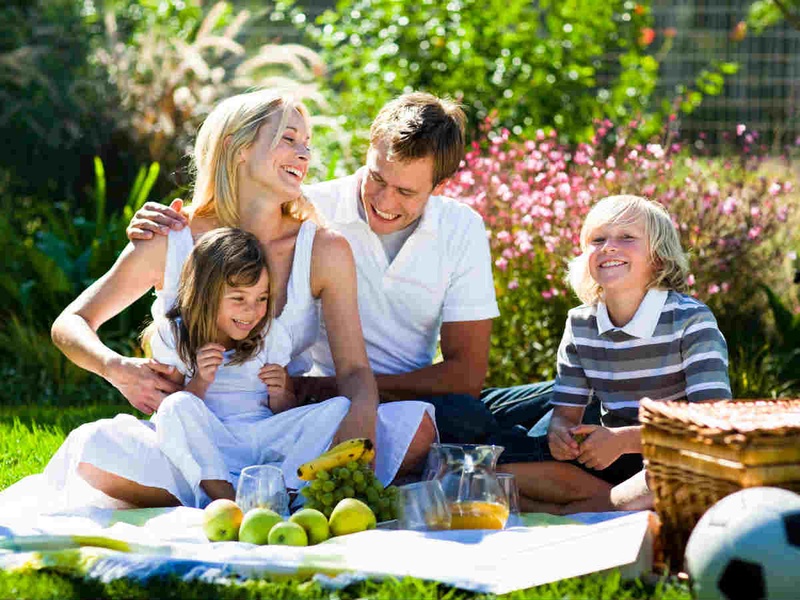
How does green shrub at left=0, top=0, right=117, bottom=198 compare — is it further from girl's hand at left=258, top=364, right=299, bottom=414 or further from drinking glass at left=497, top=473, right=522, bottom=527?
drinking glass at left=497, top=473, right=522, bottom=527

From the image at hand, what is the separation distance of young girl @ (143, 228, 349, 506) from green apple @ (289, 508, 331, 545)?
0.43 m

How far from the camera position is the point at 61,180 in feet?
30.9

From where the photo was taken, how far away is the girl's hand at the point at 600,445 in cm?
392

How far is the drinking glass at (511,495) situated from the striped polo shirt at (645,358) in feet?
1.87

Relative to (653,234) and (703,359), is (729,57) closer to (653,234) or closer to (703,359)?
(653,234)

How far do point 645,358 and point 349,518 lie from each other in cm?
117

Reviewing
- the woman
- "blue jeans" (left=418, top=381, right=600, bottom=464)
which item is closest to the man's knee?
"blue jeans" (left=418, top=381, right=600, bottom=464)

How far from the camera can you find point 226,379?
412 centimetres

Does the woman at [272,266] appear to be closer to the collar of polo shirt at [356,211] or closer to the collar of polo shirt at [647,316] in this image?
the collar of polo shirt at [356,211]

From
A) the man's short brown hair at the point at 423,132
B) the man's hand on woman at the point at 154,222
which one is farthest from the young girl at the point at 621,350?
the man's hand on woman at the point at 154,222

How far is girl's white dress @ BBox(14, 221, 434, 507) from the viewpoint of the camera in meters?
3.88

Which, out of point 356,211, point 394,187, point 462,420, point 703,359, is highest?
point 394,187

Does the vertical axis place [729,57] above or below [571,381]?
above

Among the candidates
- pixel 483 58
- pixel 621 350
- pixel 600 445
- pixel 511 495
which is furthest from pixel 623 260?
pixel 483 58
